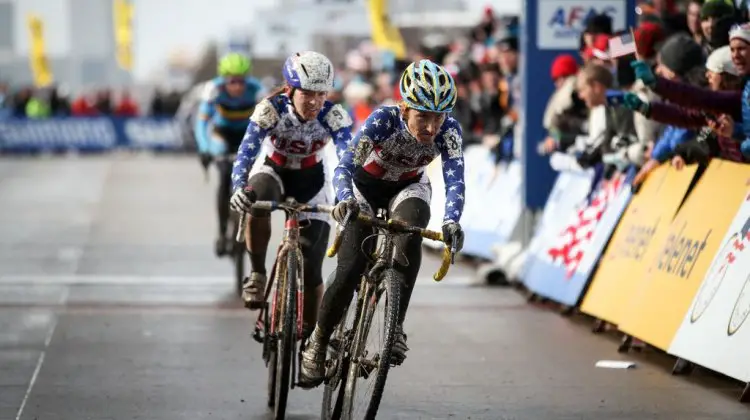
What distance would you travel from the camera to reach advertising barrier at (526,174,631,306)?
12.4 m

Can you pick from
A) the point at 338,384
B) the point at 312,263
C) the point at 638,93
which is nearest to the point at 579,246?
the point at 638,93

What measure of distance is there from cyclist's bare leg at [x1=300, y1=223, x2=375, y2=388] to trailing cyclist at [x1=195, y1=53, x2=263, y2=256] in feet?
22.6

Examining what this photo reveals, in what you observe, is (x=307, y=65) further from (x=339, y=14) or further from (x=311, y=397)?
(x=339, y=14)

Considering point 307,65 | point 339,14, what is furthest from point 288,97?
point 339,14

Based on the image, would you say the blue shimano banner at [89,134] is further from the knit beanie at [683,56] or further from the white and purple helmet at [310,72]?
the white and purple helmet at [310,72]

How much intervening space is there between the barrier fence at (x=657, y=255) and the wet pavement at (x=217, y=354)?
0.24 m

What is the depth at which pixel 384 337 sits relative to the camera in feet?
23.8

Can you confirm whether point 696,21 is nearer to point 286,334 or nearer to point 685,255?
point 685,255

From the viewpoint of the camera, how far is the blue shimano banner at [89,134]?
48.8 meters

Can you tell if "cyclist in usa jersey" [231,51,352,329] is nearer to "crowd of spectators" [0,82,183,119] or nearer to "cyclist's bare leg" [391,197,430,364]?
"cyclist's bare leg" [391,197,430,364]

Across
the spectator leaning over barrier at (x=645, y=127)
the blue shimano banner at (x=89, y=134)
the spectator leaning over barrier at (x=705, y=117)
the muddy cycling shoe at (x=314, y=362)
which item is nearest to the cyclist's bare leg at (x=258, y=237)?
the muddy cycling shoe at (x=314, y=362)

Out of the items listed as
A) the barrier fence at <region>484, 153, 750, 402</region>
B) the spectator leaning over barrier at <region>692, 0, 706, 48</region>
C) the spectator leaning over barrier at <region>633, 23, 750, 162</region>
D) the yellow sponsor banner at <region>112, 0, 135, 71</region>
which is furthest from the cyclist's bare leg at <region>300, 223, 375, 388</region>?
the yellow sponsor banner at <region>112, 0, 135, 71</region>

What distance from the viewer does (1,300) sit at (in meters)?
13.8

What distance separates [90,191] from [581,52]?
17535 mm
